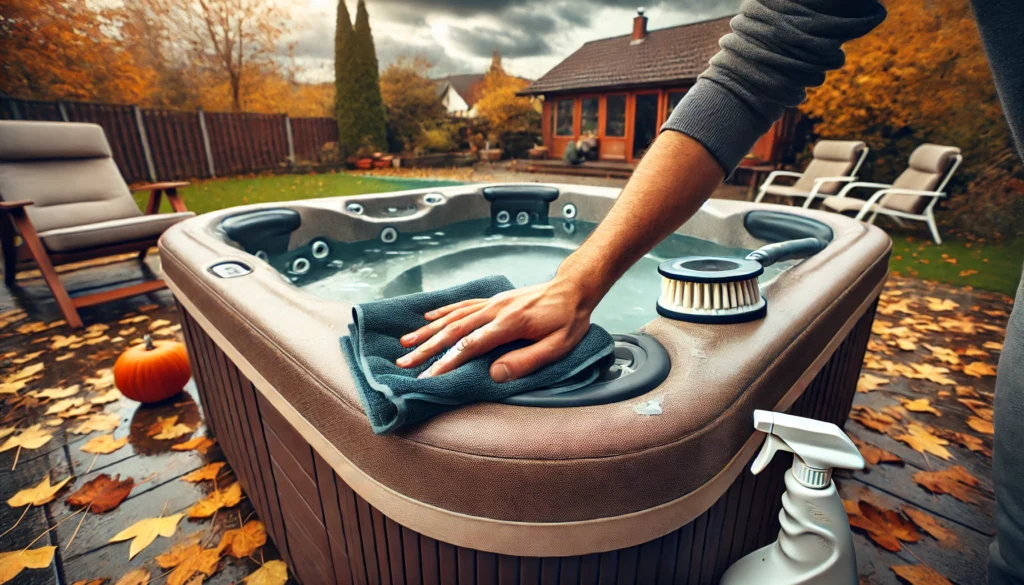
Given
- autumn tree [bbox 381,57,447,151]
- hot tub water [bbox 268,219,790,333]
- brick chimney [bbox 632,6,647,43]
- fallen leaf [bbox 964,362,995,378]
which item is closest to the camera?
fallen leaf [bbox 964,362,995,378]

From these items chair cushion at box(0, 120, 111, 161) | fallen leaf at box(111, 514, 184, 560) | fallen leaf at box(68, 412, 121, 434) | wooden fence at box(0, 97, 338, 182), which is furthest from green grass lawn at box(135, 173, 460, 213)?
fallen leaf at box(111, 514, 184, 560)

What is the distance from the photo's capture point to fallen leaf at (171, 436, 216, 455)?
163 cm

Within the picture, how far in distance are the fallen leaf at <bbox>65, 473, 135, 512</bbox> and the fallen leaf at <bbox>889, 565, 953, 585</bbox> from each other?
213 centimetres

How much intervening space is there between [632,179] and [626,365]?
1.04 feet

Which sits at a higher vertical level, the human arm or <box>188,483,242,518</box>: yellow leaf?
the human arm

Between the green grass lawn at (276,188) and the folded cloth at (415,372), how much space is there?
5630 mm

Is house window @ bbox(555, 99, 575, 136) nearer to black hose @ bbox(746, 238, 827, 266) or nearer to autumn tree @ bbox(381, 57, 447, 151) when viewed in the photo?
autumn tree @ bbox(381, 57, 447, 151)

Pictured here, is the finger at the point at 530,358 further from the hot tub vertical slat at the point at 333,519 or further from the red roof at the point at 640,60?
the red roof at the point at 640,60

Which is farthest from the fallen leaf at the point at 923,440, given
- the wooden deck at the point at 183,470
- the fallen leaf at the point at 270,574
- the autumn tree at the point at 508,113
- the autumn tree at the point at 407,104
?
the autumn tree at the point at 508,113

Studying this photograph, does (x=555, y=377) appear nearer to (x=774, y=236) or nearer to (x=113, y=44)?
(x=774, y=236)

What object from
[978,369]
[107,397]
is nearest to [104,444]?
[107,397]

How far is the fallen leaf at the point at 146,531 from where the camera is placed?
48.5 inches

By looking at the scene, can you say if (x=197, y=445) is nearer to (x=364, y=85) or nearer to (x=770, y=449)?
(x=770, y=449)

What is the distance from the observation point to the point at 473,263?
2990 millimetres
